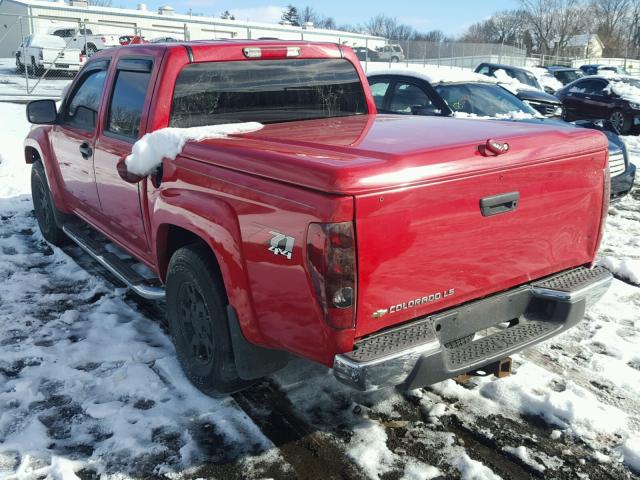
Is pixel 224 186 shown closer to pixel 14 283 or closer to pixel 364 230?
pixel 364 230

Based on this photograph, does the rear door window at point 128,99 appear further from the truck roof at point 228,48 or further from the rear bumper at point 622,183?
the rear bumper at point 622,183

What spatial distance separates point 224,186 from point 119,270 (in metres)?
1.80

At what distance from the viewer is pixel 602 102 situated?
52.9 feet

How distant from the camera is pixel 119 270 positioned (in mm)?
4367

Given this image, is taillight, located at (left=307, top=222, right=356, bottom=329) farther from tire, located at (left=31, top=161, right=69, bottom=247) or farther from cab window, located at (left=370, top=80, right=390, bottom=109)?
cab window, located at (left=370, top=80, right=390, bottom=109)

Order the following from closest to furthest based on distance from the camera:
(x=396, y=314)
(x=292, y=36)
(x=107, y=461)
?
1. (x=396, y=314)
2. (x=107, y=461)
3. (x=292, y=36)

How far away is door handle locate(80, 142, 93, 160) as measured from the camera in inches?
185

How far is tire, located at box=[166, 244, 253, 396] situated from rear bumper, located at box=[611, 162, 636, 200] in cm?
580

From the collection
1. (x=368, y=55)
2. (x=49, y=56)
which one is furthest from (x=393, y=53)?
(x=49, y=56)

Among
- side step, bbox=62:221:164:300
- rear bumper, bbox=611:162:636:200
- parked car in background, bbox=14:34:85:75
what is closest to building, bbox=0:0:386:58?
parked car in background, bbox=14:34:85:75

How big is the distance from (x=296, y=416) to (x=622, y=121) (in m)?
15.0

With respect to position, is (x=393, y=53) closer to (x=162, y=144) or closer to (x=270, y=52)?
(x=270, y=52)

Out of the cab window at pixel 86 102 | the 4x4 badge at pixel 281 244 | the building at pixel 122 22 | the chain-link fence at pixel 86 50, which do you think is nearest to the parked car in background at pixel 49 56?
the chain-link fence at pixel 86 50

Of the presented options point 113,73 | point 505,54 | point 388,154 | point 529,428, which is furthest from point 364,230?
point 505,54
